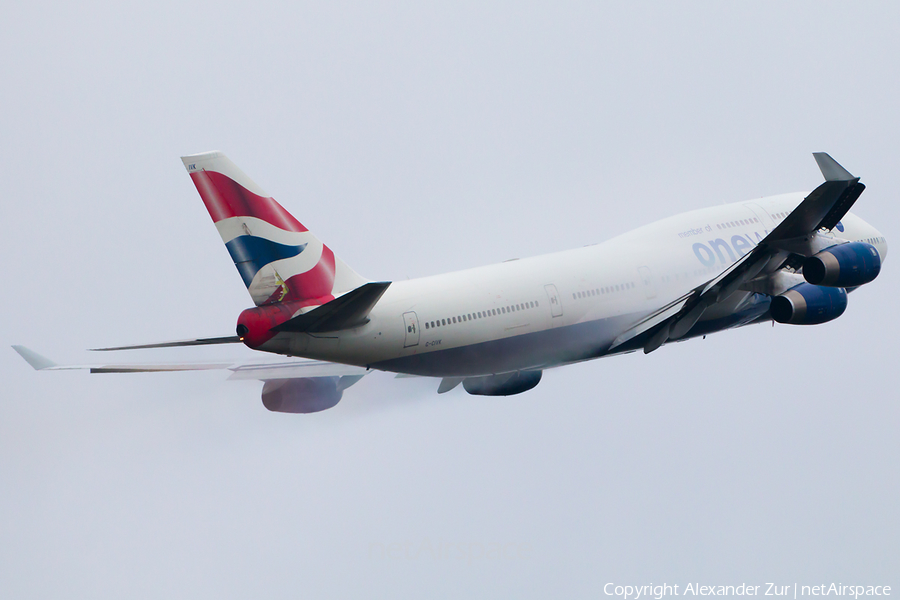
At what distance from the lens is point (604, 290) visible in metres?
27.9

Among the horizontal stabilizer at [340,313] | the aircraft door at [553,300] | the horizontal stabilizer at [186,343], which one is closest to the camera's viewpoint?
the horizontal stabilizer at [340,313]

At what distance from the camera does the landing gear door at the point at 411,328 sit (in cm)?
2439

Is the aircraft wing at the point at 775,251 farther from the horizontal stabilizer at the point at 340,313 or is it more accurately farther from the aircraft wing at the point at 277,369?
the horizontal stabilizer at the point at 340,313

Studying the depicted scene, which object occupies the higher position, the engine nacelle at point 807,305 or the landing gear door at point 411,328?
the landing gear door at point 411,328

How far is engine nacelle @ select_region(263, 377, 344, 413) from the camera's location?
28859mm

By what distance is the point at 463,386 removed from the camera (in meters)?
29.8

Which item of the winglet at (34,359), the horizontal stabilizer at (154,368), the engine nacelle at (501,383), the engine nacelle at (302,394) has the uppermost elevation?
the winglet at (34,359)

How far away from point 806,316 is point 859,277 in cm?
175

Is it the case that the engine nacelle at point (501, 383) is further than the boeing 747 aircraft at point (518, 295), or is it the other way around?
the engine nacelle at point (501, 383)

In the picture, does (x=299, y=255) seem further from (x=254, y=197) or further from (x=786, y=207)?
(x=786, y=207)

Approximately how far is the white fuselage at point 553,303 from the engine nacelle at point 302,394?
4.66 m

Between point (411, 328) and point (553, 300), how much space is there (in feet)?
14.0

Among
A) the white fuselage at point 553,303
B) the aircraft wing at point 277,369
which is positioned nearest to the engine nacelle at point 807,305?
the white fuselage at point 553,303

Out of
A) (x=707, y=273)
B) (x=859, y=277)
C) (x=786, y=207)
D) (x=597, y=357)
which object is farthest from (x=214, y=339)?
(x=786, y=207)
